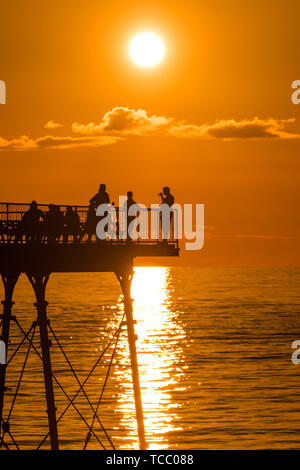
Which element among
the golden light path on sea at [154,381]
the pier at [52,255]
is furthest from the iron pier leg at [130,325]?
the golden light path on sea at [154,381]

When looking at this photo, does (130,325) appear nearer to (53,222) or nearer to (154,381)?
(53,222)

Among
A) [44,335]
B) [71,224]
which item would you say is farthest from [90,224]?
[44,335]

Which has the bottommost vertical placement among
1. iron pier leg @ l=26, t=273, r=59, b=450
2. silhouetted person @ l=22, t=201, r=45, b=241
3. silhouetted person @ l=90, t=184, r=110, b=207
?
iron pier leg @ l=26, t=273, r=59, b=450

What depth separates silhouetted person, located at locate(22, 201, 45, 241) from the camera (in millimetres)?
34375

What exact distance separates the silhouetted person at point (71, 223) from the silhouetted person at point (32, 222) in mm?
906

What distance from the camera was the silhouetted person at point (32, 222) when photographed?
34.4 meters

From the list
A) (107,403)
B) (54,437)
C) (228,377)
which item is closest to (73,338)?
(228,377)

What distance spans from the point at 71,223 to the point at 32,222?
5.03ft

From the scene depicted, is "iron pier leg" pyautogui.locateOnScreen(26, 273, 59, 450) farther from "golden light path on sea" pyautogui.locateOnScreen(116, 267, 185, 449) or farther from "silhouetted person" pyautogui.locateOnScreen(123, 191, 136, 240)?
"golden light path on sea" pyautogui.locateOnScreen(116, 267, 185, 449)

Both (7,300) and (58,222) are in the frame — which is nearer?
(58,222)

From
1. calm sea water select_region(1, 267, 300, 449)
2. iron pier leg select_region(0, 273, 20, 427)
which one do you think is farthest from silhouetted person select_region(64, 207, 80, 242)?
calm sea water select_region(1, 267, 300, 449)

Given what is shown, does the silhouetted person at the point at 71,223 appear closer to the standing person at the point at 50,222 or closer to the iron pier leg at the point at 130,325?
the standing person at the point at 50,222

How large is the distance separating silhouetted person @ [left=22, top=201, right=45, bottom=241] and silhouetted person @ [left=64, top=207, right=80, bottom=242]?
91 cm

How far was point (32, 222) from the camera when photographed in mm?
34688
